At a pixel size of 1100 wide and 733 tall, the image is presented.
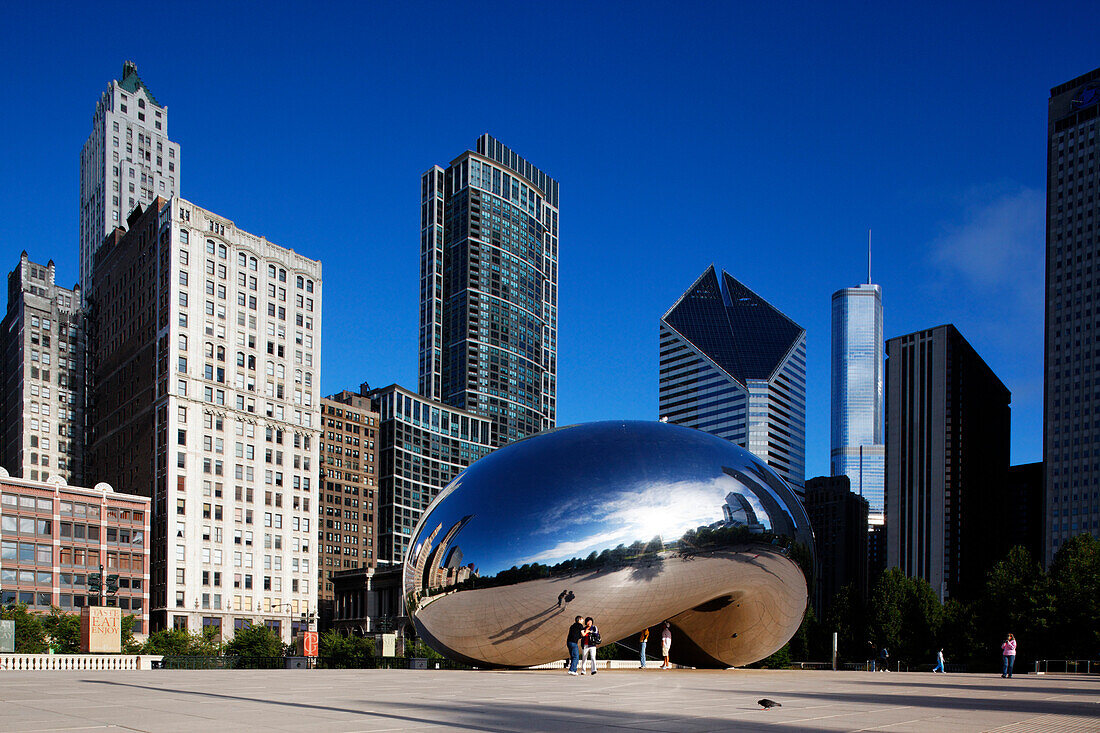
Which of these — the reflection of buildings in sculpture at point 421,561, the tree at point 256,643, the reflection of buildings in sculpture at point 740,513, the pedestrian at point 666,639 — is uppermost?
the reflection of buildings in sculpture at point 740,513

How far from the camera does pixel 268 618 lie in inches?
4242

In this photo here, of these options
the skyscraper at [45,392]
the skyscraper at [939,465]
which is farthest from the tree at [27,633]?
the skyscraper at [939,465]

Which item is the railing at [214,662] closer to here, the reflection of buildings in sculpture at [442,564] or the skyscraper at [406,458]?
the reflection of buildings in sculpture at [442,564]

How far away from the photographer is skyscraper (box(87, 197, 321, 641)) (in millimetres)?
103500

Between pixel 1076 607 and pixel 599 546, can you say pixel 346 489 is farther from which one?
pixel 599 546

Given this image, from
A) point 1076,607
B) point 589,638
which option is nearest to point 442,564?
point 589,638

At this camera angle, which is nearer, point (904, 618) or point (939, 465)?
point (904, 618)

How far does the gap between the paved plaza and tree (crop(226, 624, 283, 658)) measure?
80306mm

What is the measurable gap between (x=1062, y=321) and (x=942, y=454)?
1594 inches

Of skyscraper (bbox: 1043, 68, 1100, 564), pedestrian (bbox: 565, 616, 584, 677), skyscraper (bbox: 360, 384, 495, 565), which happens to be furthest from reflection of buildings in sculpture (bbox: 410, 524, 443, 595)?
skyscraper (bbox: 360, 384, 495, 565)

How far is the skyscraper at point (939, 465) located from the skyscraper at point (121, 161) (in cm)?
14552

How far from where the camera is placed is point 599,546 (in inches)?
906

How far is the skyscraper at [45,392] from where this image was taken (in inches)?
4975

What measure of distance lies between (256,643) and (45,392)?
189 feet
